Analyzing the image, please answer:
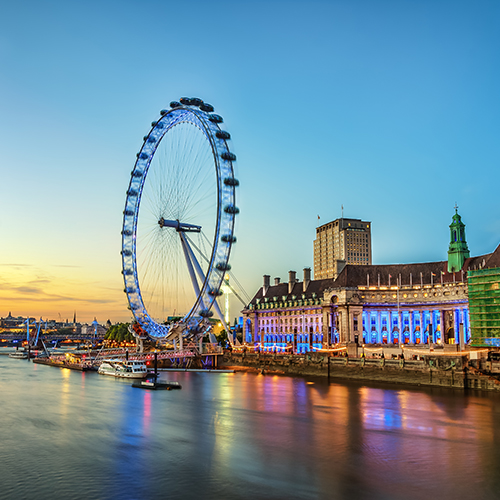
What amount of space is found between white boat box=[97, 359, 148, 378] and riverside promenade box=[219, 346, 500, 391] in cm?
2182

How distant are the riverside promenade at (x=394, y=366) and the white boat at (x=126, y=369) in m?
21.8

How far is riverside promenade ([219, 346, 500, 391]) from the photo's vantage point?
→ 69.0 m

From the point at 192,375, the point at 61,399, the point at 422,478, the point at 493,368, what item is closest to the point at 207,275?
the point at 192,375

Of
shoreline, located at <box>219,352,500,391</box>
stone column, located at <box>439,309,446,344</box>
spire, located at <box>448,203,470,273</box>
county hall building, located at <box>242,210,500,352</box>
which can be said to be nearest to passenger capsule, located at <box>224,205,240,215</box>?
shoreline, located at <box>219,352,500,391</box>

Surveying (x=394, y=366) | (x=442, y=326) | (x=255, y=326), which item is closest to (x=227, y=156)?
(x=394, y=366)

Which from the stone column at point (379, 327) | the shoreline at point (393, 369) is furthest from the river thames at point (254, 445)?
the stone column at point (379, 327)

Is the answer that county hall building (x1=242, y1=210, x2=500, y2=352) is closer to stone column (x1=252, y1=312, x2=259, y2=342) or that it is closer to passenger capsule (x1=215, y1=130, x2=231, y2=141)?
stone column (x1=252, y1=312, x2=259, y2=342)

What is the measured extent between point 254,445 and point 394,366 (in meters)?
43.0

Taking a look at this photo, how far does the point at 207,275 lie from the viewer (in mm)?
87562

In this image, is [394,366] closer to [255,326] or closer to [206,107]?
[206,107]

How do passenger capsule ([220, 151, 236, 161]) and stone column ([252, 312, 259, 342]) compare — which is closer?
passenger capsule ([220, 151, 236, 161])

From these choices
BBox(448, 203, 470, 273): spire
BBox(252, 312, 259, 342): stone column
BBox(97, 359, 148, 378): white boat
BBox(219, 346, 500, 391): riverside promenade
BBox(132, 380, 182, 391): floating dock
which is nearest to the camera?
BBox(219, 346, 500, 391): riverside promenade

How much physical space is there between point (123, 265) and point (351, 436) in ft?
238

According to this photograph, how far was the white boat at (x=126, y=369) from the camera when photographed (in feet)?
300
